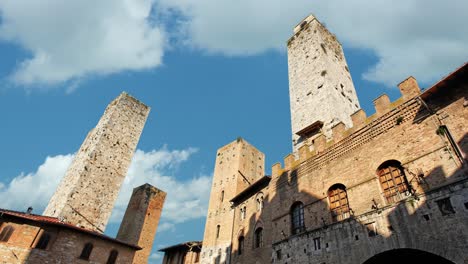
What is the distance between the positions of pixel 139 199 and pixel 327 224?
714 inches

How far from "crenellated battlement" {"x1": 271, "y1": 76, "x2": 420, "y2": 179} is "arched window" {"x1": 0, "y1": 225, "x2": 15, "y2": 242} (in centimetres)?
1534

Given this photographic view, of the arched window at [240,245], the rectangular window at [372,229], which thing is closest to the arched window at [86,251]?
the arched window at [240,245]

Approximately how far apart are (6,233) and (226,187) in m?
14.5

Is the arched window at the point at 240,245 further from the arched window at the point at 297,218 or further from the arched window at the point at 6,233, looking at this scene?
the arched window at the point at 6,233

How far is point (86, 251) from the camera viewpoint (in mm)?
15789

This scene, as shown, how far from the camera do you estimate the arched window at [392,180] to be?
878 centimetres

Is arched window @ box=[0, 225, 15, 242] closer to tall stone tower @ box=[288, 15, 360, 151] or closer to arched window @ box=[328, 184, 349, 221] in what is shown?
arched window @ box=[328, 184, 349, 221]

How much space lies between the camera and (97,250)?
16312 millimetres

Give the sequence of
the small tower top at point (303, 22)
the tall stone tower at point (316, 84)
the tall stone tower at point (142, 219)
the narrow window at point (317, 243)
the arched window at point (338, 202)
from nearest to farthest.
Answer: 1. the arched window at point (338, 202)
2. the narrow window at point (317, 243)
3. the tall stone tower at point (316, 84)
4. the tall stone tower at point (142, 219)
5. the small tower top at point (303, 22)

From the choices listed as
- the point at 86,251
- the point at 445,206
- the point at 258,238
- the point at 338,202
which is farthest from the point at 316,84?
the point at 86,251

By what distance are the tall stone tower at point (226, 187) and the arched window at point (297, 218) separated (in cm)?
671

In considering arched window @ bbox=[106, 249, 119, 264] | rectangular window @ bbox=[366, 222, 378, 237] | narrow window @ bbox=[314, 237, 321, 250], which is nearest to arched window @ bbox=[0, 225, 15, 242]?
arched window @ bbox=[106, 249, 119, 264]

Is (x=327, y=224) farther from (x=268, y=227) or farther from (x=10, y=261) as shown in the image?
(x=10, y=261)

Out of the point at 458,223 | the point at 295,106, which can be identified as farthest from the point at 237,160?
the point at 458,223
